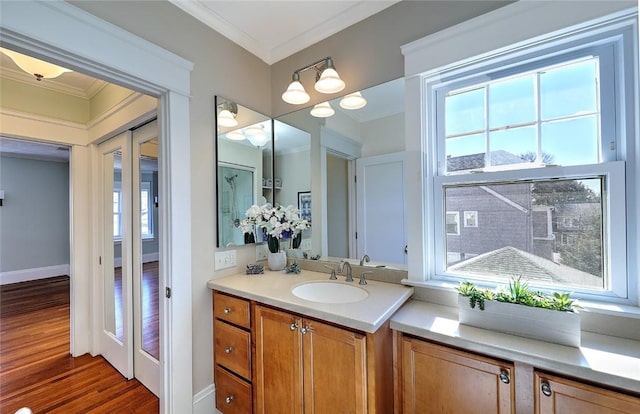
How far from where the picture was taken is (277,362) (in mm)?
1311

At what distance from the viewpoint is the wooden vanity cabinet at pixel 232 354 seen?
144 cm

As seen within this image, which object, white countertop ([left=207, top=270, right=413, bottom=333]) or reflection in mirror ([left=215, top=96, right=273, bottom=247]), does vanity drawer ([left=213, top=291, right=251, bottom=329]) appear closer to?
white countertop ([left=207, top=270, right=413, bottom=333])

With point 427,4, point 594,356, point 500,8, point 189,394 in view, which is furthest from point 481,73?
point 189,394

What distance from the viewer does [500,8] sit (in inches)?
47.3

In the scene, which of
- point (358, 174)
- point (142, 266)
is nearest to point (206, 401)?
point (142, 266)

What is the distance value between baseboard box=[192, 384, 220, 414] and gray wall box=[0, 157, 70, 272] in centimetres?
617

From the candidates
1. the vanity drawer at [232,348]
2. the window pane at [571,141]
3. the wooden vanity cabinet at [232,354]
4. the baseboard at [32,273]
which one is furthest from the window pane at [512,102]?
the baseboard at [32,273]

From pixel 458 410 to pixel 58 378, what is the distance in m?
2.97

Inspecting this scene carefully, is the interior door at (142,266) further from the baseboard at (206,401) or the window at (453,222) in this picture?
the window at (453,222)

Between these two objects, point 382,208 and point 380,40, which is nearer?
point 380,40

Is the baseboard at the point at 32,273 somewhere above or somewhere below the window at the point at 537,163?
below

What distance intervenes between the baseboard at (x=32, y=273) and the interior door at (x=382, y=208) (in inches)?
274

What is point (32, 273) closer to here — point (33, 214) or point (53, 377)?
point (33, 214)

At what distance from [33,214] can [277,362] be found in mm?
6820
